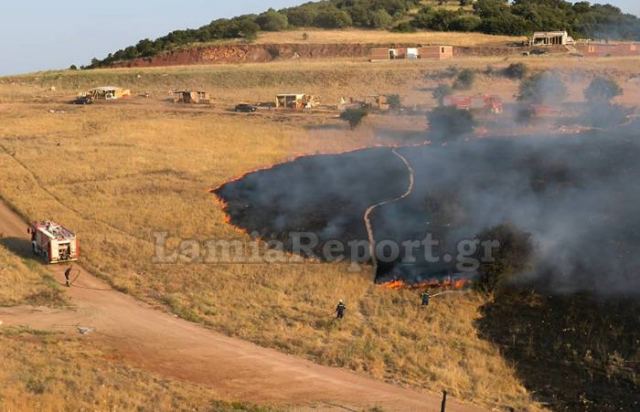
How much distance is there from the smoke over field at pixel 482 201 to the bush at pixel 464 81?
976 inches

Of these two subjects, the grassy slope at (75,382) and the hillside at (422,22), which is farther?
the hillside at (422,22)

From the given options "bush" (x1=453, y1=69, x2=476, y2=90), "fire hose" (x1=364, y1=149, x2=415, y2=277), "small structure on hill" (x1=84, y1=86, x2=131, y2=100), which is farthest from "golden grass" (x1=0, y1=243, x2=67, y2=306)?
"bush" (x1=453, y1=69, x2=476, y2=90)

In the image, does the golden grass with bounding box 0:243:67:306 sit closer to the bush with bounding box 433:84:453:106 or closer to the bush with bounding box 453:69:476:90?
the bush with bounding box 433:84:453:106

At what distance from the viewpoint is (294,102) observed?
59875 millimetres

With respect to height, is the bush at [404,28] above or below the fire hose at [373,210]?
above

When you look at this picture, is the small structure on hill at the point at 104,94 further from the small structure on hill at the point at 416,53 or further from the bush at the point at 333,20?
the bush at the point at 333,20

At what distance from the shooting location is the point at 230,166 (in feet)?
130

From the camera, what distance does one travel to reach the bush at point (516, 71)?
211ft

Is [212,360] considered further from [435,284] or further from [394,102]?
[394,102]

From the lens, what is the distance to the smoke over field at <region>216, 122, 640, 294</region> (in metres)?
23.6

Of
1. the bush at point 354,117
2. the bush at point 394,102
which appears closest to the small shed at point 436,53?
the bush at point 394,102

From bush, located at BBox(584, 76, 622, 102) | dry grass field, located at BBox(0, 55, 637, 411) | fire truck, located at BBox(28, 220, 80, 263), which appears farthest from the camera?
bush, located at BBox(584, 76, 622, 102)

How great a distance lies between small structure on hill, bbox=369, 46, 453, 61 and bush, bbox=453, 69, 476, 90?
535 inches

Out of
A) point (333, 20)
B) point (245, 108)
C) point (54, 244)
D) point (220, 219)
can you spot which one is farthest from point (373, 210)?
point (333, 20)
